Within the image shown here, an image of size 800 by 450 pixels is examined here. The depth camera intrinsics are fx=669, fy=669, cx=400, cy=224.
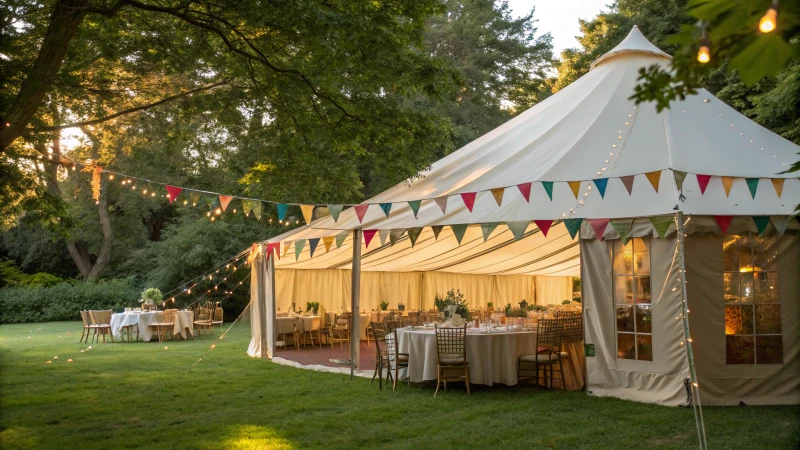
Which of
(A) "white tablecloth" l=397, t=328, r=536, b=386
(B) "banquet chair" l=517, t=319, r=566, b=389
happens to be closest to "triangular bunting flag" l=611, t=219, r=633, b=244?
(B) "banquet chair" l=517, t=319, r=566, b=389

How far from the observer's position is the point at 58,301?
24.5m

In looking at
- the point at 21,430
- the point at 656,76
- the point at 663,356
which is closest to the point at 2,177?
the point at 21,430

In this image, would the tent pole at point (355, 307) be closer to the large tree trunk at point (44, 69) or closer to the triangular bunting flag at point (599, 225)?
the triangular bunting flag at point (599, 225)

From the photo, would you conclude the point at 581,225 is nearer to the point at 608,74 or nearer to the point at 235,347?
the point at 608,74

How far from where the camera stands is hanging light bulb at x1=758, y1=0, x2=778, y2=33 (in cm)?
133

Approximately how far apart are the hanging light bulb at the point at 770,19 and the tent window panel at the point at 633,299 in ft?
23.0

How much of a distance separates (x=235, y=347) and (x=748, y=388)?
10167 mm

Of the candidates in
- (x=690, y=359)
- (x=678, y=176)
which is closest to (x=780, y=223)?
(x=678, y=176)

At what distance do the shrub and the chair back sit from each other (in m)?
18.5

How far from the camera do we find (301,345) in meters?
15.4

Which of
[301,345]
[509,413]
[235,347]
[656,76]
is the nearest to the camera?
[656,76]

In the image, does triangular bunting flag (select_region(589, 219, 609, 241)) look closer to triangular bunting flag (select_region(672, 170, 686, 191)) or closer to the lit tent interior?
the lit tent interior

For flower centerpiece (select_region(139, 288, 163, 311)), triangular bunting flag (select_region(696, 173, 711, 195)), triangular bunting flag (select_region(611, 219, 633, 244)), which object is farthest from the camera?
flower centerpiece (select_region(139, 288, 163, 311))

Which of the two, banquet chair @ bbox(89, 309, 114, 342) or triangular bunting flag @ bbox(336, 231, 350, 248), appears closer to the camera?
triangular bunting flag @ bbox(336, 231, 350, 248)
